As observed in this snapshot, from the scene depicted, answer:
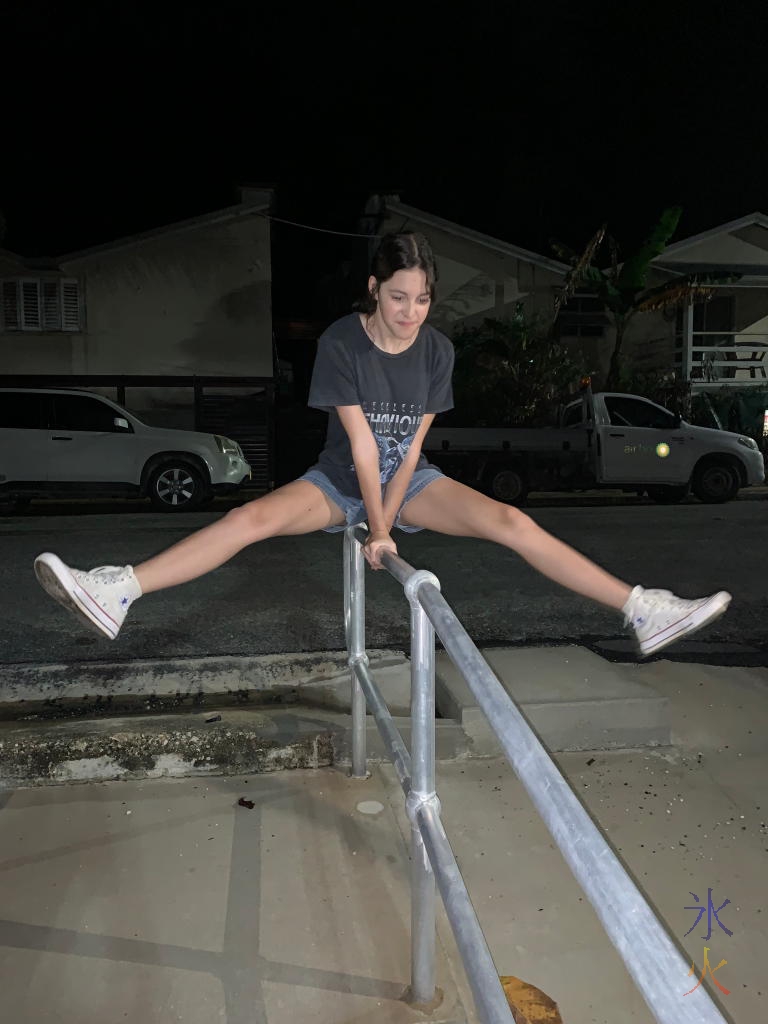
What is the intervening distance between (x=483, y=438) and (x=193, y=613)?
855cm

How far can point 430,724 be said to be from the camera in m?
2.06

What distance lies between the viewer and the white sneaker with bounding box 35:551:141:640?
2658mm

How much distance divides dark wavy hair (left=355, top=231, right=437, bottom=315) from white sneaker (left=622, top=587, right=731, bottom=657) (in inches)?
53.0

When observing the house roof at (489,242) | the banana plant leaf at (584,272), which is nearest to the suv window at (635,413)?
the banana plant leaf at (584,272)

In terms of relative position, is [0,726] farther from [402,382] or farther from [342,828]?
[402,382]

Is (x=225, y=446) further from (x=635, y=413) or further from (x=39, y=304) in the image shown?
(x=39, y=304)

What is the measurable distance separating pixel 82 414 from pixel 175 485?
181 cm

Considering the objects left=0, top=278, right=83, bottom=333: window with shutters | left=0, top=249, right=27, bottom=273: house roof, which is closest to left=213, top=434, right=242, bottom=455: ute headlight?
left=0, top=278, right=83, bottom=333: window with shutters

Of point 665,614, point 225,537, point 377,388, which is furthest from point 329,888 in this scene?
point 377,388

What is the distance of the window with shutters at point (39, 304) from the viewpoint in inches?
730

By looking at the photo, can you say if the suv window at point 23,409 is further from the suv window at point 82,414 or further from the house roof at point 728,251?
the house roof at point 728,251

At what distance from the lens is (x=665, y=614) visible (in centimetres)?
287

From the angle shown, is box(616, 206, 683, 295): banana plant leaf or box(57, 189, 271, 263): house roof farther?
box(57, 189, 271, 263): house roof

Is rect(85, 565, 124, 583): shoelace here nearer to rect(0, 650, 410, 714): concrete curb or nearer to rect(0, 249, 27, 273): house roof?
rect(0, 650, 410, 714): concrete curb
